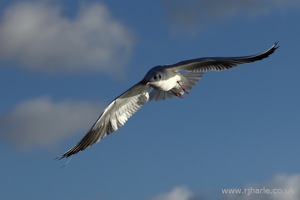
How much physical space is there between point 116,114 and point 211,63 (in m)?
3.02

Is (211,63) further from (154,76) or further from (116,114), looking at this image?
(116,114)

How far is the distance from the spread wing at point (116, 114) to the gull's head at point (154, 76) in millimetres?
909

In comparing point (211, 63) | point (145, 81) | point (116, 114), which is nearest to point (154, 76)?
point (145, 81)

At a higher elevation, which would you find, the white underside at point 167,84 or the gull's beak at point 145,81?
the gull's beak at point 145,81

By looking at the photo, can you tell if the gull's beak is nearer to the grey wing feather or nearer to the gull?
the gull

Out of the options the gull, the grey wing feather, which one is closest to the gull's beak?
the gull

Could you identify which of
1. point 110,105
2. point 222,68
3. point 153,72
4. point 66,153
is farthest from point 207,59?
point 66,153

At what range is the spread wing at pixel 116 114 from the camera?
16.4m

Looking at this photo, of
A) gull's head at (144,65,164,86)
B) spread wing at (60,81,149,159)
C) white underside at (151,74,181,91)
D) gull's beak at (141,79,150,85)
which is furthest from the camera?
spread wing at (60,81,149,159)

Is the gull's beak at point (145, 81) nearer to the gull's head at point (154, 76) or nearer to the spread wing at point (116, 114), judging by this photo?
the gull's head at point (154, 76)

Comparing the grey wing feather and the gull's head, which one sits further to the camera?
the grey wing feather

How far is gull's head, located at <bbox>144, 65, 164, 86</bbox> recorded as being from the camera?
49.5 feet

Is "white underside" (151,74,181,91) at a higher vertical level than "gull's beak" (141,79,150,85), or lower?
lower

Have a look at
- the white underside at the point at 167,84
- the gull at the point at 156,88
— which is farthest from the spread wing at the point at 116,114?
the white underside at the point at 167,84
